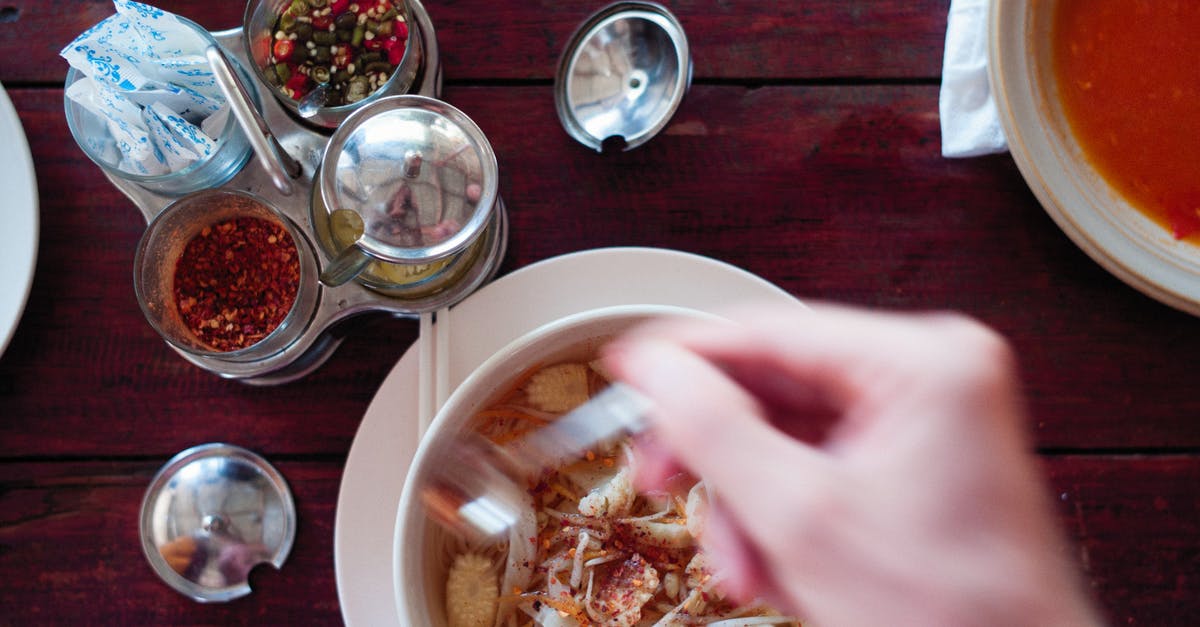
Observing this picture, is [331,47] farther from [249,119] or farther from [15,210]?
[15,210]

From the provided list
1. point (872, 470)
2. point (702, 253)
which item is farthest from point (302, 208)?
point (872, 470)

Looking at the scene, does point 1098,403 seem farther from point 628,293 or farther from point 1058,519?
point 628,293

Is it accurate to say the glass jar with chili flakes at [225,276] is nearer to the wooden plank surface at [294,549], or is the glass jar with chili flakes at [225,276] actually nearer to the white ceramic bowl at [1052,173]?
the wooden plank surface at [294,549]

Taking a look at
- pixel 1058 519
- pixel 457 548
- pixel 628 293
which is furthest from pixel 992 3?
pixel 457 548

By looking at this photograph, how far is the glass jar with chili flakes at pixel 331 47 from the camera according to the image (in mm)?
1216

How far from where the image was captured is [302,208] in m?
1.23

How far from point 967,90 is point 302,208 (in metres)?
1.00

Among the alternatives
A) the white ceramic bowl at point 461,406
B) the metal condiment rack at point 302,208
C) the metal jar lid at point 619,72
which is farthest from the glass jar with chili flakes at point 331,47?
the white ceramic bowl at point 461,406

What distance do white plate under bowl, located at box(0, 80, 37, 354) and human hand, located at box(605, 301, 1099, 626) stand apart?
1.00m

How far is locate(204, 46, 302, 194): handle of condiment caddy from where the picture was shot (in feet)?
3.49

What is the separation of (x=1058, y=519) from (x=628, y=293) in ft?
2.45

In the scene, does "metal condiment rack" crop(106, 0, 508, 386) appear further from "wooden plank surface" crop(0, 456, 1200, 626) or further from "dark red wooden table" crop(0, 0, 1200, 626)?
"wooden plank surface" crop(0, 456, 1200, 626)

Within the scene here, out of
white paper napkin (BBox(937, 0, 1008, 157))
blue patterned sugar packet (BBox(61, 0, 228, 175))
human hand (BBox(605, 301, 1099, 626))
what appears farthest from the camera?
white paper napkin (BBox(937, 0, 1008, 157))

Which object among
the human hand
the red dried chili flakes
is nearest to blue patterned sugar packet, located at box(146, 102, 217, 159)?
the red dried chili flakes
